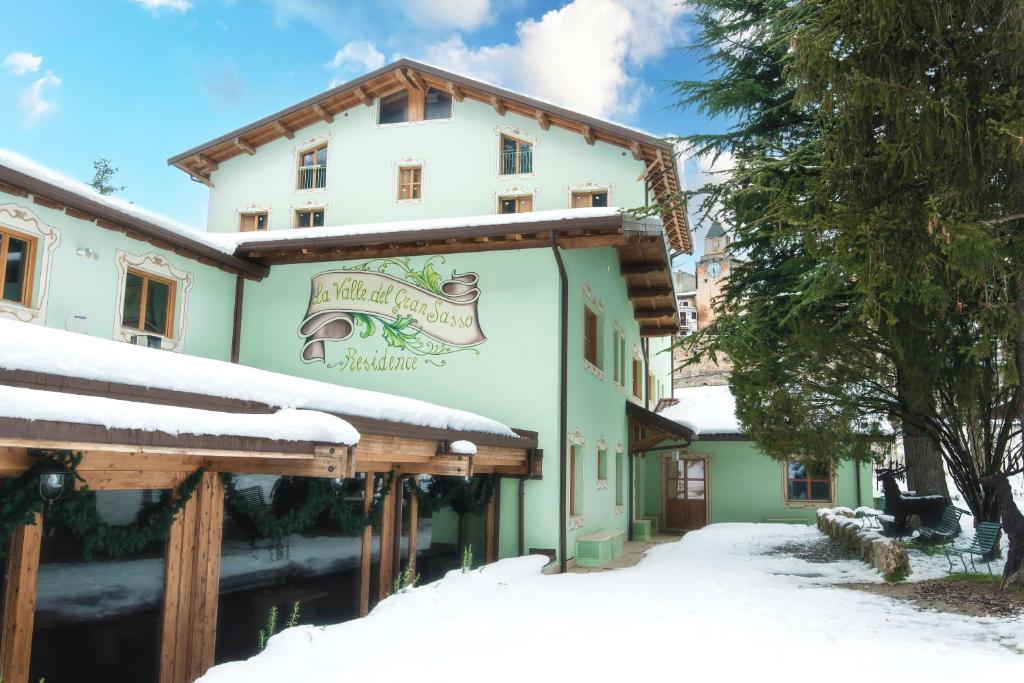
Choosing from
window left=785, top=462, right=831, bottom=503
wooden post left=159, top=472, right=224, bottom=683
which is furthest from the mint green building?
window left=785, top=462, right=831, bottom=503

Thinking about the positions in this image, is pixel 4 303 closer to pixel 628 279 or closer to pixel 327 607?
pixel 327 607

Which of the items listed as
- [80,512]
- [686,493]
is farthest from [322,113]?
[686,493]

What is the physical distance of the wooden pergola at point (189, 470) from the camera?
5242mm

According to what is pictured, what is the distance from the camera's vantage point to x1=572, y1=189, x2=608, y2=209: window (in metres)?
15.9

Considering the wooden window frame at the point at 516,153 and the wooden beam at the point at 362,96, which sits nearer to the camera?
the wooden window frame at the point at 516,153

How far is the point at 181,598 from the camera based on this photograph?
6.66m

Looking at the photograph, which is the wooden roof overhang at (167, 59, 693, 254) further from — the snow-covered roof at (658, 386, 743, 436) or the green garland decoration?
the green garland decoration

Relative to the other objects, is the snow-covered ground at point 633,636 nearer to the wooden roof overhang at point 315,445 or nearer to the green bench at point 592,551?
the wooden roof overhang at point 315,445

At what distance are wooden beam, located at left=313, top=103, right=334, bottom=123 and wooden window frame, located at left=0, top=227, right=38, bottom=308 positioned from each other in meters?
7.49

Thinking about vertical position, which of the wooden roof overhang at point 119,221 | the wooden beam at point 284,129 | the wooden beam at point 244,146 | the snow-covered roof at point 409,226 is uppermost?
the wooden beam at point 284,129

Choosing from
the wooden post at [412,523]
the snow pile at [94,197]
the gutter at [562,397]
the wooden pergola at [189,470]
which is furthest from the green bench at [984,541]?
the snow pile at [94,197]

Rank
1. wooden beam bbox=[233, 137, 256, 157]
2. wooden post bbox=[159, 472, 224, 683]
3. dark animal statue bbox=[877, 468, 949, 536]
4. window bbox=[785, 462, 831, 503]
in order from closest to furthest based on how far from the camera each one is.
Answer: wooden post bbox=[159, 472, 224, 683]
dark animal statue bbox=[877, 468, 949, 536]
wooden beam bbox=[233, 137, 256, 157]
window bbox=[785, 462, 831, 503]

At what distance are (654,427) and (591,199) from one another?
19.5 feet

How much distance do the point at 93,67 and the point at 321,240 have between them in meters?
59.1
